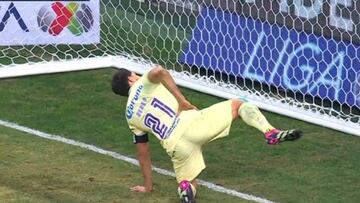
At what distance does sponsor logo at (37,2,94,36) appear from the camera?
459 inches

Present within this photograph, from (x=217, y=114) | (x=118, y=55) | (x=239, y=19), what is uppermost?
(x=217, y=114)

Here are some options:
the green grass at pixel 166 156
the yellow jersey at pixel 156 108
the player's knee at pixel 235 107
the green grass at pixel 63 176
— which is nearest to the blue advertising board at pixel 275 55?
the green grass at pixel 166 156

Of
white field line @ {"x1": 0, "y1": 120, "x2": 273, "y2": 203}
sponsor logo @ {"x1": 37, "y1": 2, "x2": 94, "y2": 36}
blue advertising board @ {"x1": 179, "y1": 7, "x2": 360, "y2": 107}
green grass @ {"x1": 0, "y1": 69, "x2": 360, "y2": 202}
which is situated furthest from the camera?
sponsor logo @ {"x1": 37, "y1": 2, "x2": 94, "y2": 36}

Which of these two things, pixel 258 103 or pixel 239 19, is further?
pixel 239 19

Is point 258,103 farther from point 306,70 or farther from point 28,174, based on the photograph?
point 28,174

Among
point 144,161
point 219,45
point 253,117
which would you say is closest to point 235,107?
point 253,117

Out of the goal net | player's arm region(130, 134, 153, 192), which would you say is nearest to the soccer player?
player's arm region(130, 134, 153, 192)

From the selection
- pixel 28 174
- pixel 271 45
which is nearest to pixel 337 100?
pixel 271 45

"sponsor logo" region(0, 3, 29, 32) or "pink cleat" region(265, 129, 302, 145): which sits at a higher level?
"pink cleat" region(265, 129, 302, 145)

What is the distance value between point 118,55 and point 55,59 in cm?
72

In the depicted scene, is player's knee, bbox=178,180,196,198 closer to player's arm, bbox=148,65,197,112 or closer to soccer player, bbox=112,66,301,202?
soccer player, bbox=112,66,301,202

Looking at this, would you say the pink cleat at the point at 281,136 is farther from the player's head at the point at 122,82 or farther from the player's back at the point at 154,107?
the player's head at the point at 122,82

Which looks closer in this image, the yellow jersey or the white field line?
the yellow jersey

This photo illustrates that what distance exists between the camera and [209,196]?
7.39m
